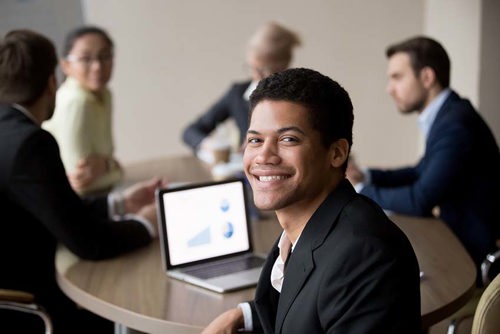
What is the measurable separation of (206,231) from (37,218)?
583 millimetres

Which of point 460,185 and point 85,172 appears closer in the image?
point 460,185

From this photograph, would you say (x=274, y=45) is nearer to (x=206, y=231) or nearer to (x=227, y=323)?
(x=206, y=231)

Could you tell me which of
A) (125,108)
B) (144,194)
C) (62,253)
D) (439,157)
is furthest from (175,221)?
(125,108)

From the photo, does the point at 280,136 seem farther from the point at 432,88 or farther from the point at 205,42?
the point at 205,42

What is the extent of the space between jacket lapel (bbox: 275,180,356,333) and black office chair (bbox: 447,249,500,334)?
95cm

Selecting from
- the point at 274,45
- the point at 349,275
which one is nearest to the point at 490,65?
the point at 274,45

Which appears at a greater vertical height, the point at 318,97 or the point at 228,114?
the point at 318,97

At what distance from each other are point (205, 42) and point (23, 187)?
3262mm

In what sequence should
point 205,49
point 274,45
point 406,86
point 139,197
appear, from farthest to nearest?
1. point 205,49
2. point 274,45
3. point 406,86
4. point 139,197

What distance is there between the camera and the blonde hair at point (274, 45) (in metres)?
3.83

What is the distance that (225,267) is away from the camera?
2.24 m

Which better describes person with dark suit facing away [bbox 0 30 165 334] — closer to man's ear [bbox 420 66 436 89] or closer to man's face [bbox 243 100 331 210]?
man's face [bbox 243 100 331 210]

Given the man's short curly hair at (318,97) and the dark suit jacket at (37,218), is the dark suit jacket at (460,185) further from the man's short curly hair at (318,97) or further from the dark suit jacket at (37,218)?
the man's short curly hair at (318,97)

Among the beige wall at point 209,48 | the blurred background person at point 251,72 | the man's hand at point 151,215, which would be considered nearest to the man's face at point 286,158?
the man's hand at point 151,215
